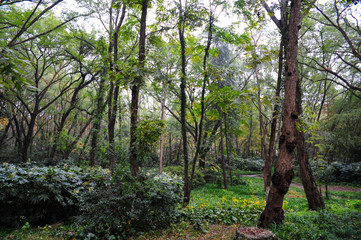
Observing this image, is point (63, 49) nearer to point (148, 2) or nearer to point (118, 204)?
point (148, 2)

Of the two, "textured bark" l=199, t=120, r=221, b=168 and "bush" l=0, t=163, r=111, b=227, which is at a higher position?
"textured bark" l=199, t=120, r=221, b=168

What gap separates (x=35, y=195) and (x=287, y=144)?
5687 mm

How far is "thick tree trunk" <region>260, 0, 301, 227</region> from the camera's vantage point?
395 centimetres

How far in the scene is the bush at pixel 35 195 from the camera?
187 inches

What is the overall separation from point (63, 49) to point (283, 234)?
1412 centimetres

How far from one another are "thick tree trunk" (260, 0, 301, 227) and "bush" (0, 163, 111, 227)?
3648 mm

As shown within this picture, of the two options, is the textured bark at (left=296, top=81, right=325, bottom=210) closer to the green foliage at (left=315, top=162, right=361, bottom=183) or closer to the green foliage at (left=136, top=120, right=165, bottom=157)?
the green foliage at (left=136, top=120, right=165, bottom=157)

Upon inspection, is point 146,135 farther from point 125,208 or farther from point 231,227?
point 231,227

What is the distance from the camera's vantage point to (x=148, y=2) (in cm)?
580

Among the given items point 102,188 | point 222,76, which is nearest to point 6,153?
point 102,188

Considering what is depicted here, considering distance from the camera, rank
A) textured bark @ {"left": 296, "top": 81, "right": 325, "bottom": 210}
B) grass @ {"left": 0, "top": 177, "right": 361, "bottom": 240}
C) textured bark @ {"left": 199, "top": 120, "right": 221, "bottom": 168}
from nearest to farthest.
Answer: grass @ {"left": 0, "top": 177, "right": 361, "bottom": 240}, textured bark @ {"left": 296, "top": 81, "right": 325, "bottom": 210}, textured bark @ {"left": 199, "top": 120, "right": 221, "bottom": 168}

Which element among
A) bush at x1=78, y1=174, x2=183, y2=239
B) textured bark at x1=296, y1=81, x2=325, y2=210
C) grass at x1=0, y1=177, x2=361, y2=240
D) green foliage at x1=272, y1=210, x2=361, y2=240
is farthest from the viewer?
textured bark at x1=296, y1=81, x2=325, y2=210

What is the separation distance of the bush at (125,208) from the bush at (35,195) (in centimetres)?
61

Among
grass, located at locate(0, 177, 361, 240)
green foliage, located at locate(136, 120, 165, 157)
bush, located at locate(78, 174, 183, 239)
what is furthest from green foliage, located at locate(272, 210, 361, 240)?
green foliage, located at locate(136, 120, 165, 157)
